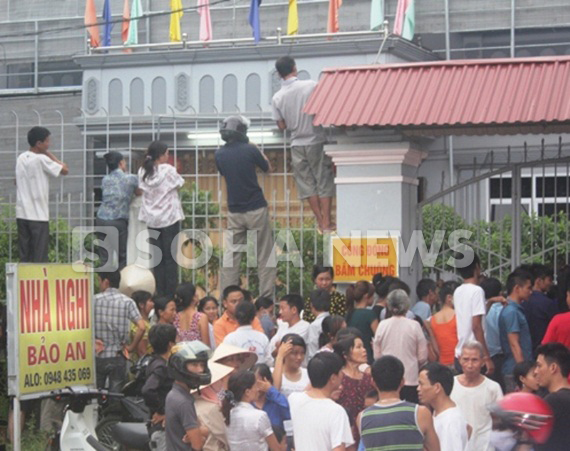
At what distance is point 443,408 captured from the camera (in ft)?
30.6

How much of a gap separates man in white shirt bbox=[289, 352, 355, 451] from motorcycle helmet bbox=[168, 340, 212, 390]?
0.67 metres

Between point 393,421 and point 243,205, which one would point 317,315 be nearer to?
point 243,205

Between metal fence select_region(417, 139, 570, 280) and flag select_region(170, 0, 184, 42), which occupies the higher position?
flag select_region(170, 0, 184, 42)

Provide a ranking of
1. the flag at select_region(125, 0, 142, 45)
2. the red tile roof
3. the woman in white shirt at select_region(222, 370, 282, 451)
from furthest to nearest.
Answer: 1. the flag at select_region(125, 0, 142, 45)
2. the red tile roof
3. the woman in white shirt at select_region(222, 370, 282, 451)

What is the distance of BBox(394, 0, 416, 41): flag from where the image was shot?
25.7 m

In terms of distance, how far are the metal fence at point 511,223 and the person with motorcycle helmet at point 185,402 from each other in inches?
205

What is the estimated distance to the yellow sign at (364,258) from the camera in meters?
14.1

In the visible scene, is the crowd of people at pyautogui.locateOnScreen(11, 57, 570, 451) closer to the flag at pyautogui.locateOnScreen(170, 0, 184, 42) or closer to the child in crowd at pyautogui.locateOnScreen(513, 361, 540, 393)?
the child in crowd at pyautogui.locateOnScreen(513, 361, 540, 393)

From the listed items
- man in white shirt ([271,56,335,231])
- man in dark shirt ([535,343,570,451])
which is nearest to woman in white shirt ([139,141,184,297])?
man in white shirt ([271,56,335,231])

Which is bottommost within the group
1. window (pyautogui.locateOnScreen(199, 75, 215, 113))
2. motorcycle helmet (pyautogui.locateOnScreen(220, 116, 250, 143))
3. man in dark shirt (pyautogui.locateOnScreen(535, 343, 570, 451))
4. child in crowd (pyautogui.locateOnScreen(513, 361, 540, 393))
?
child in crowd (pyautogui.locateOnScreen(513, 361, 540, 393))

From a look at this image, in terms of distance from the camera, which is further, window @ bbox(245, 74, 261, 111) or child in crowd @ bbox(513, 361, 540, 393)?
window @ bbox(245, 74, 261, 111)

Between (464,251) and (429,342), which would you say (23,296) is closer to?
(429,342)

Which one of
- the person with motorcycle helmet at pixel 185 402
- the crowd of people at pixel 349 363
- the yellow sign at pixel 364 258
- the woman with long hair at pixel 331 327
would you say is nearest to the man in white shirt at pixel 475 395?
the crowd of people at pixel 349 363

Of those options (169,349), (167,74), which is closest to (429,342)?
(169,349)
